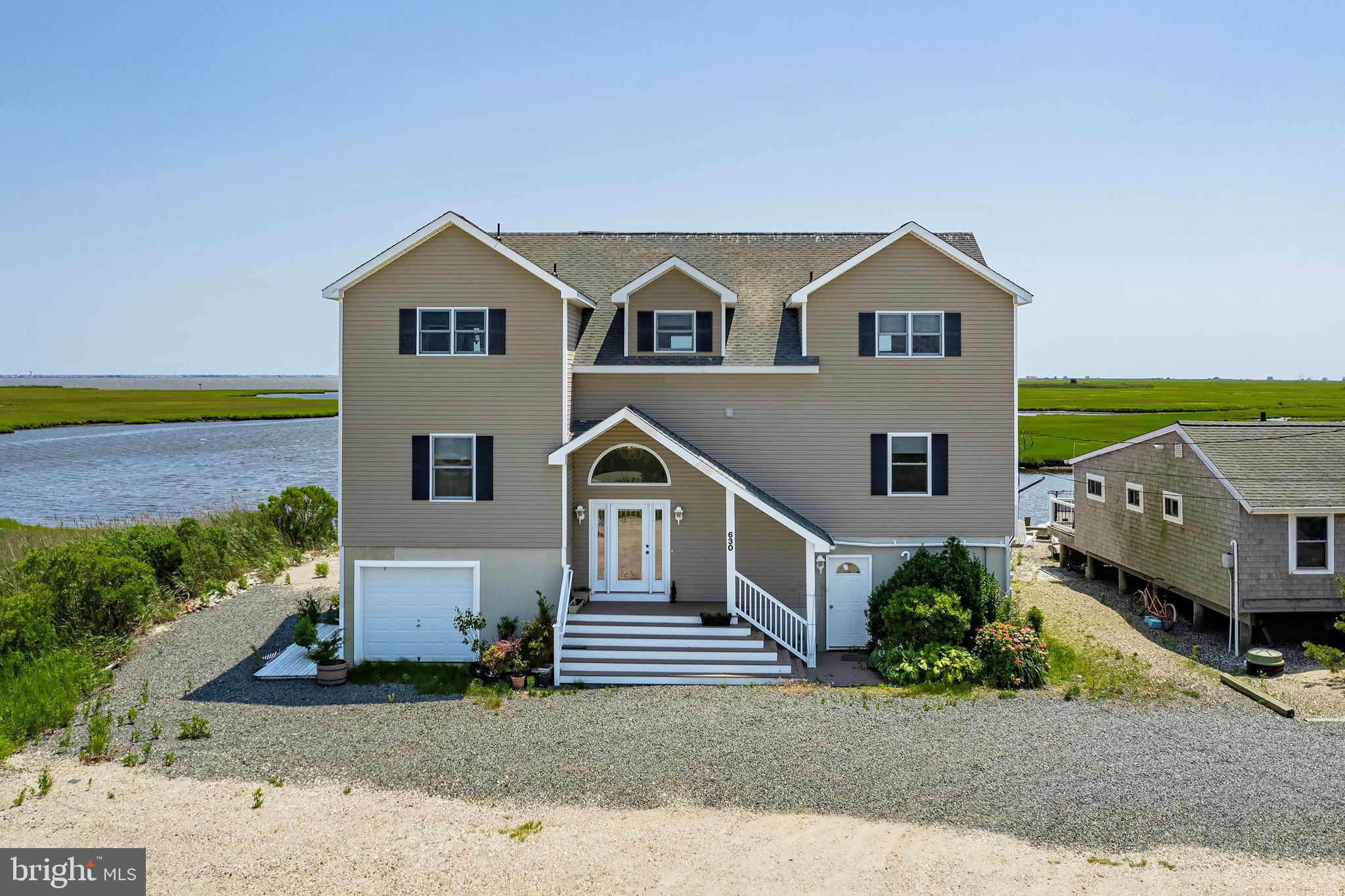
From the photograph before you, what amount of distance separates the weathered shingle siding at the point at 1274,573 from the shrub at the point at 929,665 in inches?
253

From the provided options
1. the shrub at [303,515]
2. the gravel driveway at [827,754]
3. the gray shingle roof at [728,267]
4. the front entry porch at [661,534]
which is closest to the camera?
the gravel driveway at [827,754]

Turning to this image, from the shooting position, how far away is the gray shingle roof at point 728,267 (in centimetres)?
1795

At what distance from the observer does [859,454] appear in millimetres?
17594

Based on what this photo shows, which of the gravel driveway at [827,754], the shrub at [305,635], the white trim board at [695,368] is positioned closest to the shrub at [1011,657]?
the gravel driveway at [827,754]

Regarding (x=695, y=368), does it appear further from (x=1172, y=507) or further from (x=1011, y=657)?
(x=1172, y=507)

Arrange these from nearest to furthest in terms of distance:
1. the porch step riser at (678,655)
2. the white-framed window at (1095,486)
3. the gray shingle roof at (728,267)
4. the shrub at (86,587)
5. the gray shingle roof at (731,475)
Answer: the porch step riser at (678,655) → the gray shingle roof at (731,475) → the shrub at (86,587) → the gray shingle roof at (728,267) → the white-framed window at (1095,486)

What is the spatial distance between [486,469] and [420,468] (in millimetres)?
1286

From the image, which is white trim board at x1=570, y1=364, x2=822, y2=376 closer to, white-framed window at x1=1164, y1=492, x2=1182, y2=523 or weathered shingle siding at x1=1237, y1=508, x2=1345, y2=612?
white-framed window at x1=1164, y1=492, x2=1182, y2=523

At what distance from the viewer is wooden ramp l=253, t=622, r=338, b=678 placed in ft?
50.4

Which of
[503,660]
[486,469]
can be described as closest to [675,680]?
[503,660]

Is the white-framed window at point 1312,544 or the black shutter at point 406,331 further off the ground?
the black shutter at point 406,331

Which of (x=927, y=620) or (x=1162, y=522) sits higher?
(x=1162, y=522)

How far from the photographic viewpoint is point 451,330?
1645 cm

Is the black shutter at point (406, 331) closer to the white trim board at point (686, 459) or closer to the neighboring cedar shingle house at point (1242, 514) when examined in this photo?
the white trim board at point (686, 459)
